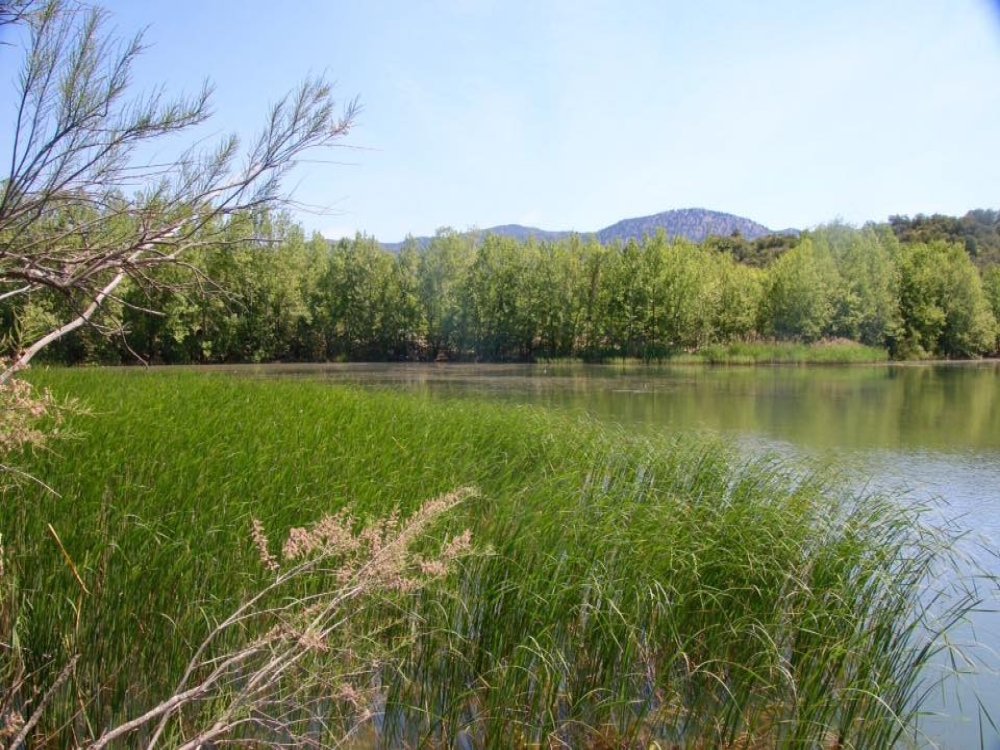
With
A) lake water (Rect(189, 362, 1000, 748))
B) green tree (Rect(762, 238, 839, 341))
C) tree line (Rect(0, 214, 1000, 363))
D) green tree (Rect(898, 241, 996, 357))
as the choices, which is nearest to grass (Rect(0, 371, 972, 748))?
lake water (Rect(189, 362, 1000, 748))

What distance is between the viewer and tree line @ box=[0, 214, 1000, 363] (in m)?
49.0

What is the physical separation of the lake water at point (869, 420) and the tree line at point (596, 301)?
11568 mm

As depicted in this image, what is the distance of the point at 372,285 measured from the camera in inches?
2098

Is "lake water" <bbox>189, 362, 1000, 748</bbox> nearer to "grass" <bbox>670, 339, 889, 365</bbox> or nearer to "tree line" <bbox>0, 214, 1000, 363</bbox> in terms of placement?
"grass" <bbox>670, 339, 889, 365</bbox>

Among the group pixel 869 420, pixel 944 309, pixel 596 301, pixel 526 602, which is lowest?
pixel 869 420

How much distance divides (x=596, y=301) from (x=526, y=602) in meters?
47.8

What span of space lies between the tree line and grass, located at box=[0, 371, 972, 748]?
41.8 metres

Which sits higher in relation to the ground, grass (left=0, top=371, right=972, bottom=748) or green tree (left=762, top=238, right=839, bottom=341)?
green tree (left=762, top=238, right=839, bottom=341)

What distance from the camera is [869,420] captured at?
19.1 meters

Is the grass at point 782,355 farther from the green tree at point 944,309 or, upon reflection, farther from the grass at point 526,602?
the grass at point 526,602

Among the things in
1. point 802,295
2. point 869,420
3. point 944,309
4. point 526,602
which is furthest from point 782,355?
point 526,602

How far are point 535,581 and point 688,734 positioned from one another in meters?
1.21

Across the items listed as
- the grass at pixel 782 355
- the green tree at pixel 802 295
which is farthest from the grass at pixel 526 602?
the green tree at pixel 802 295

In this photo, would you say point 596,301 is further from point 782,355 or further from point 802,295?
point 802,295
